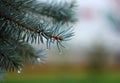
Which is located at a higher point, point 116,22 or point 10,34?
point 116,22

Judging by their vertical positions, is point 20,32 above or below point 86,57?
below

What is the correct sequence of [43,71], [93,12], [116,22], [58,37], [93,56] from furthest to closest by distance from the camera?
[93,12] < [43,71] < [93,56] < [116,22] < [58,37]

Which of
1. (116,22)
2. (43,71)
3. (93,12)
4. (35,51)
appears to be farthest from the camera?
(93,12)

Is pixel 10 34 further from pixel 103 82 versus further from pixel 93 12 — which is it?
pixel 93 12

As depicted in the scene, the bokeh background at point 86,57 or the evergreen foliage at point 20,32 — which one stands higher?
the bokeh background at point 86,57

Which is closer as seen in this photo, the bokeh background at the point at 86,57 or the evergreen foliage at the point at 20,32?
the evergreen foliage at the point at 20,32

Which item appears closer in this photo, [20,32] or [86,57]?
[20,32]

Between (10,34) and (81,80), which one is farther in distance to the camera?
(81,80)

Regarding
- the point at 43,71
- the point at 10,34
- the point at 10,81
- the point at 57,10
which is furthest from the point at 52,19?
the point at 43,71
